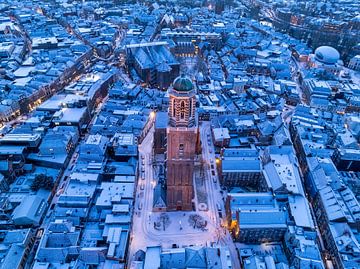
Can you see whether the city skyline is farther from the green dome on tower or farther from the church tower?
the green dome on tower

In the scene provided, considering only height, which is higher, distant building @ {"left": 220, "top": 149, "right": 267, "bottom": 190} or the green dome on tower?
Answer: the green dome on tower

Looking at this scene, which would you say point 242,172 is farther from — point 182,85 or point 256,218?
point 182,85

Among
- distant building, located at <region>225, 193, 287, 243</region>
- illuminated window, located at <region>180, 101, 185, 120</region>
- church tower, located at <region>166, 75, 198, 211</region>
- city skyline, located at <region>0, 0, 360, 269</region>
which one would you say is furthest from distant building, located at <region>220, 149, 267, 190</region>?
illuminated window, located at <region>180, 101, 185, 120</region>

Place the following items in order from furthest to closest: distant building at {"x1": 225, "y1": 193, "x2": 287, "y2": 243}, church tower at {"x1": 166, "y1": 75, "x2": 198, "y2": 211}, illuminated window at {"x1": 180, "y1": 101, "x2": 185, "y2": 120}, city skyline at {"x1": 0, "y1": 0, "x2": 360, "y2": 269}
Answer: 1. distant building at {"x1": 225, "y1": 193, "x2": 287, "y2": 243}
2. city skyline at {"x1": 0, "y1": 0, "x2": 360, "y2": 269}
3. illuminated window at {"x1": 180, "y1": 101, "x2": 185, "y2": 120}
4. church tower at {"x1": 166, "y1": 75, "x2": 198, "y2": 211}

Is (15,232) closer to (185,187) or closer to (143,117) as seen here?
(185,187)

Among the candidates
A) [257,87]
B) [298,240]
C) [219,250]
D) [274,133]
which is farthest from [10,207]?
[257,87]

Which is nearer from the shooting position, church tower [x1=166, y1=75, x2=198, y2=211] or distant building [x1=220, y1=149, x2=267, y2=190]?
church tower [x1=166, y1=75, x2=198, y2=211]

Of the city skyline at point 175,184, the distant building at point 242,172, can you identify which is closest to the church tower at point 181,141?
the city skyline at point 175,184

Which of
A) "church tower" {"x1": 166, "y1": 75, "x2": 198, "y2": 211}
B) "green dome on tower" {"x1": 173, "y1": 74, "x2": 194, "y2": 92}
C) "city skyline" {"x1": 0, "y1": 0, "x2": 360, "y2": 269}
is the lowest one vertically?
"city skyline" {"x1": 0, "y1": 0, "x2": 360, "y2": 269}

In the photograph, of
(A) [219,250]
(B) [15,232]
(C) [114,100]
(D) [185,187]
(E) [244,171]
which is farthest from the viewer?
(C) [114,100]
